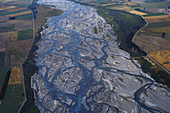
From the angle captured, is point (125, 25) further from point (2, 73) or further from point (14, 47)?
point (2, 73)

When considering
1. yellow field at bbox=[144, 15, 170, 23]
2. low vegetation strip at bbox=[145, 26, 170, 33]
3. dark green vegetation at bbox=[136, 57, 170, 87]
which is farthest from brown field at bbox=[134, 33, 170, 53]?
yellow field at bbox=[144, 15, 170, 23]

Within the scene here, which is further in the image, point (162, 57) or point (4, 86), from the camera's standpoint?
point (162, 57)

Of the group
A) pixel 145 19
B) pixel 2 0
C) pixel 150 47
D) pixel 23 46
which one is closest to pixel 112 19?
pixel 145 19

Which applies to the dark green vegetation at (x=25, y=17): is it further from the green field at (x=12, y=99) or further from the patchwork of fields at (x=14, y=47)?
the green field at (x=12, y=99)

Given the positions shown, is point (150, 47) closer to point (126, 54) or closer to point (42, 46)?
point (126, 54)

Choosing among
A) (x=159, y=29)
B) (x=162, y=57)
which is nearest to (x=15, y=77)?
(x=162, y=57)

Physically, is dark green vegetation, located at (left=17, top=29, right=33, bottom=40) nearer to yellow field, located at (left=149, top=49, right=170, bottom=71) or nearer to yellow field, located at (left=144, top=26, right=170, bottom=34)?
yellow field, located at (left=149, top=49, right=170, bottom=71)

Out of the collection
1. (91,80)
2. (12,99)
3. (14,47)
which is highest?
(14,47)
